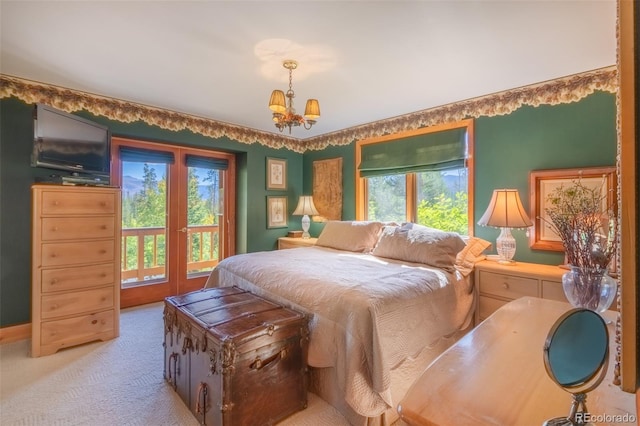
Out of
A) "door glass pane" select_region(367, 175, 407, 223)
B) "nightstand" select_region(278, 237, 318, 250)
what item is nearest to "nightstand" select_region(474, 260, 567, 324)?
"door glass pane" select_region(367, 175, 407, 223)

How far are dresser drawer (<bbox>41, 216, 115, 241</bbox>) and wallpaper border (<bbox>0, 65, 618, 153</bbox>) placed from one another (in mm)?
1281

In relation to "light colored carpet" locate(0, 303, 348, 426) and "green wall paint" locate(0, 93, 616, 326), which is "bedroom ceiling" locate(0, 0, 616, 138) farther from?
"light colored carpet" locate(0, 303, 348, 426)

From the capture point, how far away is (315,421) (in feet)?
5.88

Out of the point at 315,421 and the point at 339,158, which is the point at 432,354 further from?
the point at 339,158

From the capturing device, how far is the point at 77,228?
2625 mm

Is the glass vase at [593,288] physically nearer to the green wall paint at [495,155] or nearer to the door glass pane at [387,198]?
the green wall paint at [495,155]

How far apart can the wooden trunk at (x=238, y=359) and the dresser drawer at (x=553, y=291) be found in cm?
193

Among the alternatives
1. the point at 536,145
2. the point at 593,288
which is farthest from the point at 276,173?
the point at 593,288

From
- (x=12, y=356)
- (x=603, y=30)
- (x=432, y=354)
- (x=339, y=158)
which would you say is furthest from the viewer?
(x=339, y=158)

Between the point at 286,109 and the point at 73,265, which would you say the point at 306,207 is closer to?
the point at 286,109

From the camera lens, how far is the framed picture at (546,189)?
2.49 metres

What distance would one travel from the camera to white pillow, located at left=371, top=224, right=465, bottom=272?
2531 millimetres

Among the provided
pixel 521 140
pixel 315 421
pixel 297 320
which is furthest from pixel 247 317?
pixel 521 140

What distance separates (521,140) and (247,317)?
3.01m
